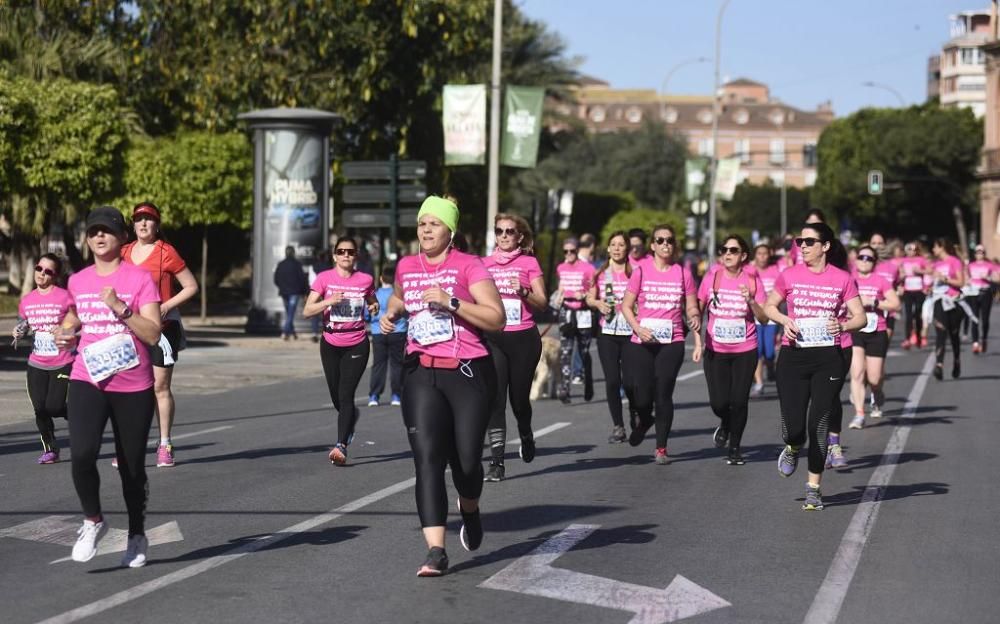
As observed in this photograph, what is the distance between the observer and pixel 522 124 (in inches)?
1169

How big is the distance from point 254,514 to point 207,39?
30.7m

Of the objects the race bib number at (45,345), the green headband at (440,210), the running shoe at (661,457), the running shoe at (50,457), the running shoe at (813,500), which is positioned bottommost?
the running shoe at (50,457)

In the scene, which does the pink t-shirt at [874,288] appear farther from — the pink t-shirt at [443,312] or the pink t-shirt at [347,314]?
the pink t-shirt at [443,312]

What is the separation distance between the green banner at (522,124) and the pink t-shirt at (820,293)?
63.6ft

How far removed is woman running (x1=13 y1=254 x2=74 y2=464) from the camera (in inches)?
455

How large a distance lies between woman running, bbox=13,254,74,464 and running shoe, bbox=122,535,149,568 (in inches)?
154

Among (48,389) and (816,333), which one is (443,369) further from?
(48,389)

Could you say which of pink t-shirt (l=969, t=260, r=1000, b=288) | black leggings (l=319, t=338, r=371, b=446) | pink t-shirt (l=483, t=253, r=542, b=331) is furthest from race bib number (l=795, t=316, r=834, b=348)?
pink t-shirt (l=969, t=260, r=1000, b=288)

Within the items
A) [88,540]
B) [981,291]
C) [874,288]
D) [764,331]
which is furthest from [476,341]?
[981,291]

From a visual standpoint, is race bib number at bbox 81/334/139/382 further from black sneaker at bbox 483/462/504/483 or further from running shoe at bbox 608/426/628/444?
running shoe at bbox 608/426/628/444

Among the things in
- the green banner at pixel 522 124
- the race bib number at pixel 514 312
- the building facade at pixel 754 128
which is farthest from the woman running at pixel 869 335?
the building facade at pixel 754 128

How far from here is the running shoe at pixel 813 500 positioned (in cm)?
991

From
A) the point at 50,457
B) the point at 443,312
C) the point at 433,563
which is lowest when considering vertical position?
the point at 50,457

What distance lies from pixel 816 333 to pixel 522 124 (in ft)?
65.9
